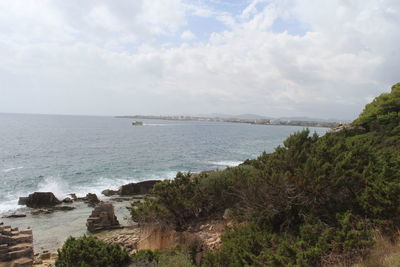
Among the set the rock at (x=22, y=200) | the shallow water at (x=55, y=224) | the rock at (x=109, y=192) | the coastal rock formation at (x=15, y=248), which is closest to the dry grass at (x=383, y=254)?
the shallow water at (x=55, y=224)

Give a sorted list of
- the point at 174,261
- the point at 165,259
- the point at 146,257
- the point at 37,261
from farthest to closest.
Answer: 1. the point at 37,261
2. the point at 146,257
3. the point at 165,259
4. the point at 174,261

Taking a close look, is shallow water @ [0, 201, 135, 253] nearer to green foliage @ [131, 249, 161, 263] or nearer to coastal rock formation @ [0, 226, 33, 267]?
coastal rock formation @ [0, 226, 33, 267]

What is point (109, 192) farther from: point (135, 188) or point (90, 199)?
point (135, 188)

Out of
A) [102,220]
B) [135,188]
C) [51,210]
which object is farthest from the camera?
[135,188]

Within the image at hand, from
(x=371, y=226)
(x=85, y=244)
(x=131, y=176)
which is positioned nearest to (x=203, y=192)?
(x=85, y=244)

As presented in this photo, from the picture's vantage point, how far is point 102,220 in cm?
1784

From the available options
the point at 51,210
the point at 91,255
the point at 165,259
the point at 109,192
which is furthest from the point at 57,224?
the point at 165,259

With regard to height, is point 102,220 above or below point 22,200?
above

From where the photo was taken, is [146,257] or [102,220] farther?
[102,220]

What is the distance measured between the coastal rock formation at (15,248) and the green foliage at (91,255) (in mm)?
5903

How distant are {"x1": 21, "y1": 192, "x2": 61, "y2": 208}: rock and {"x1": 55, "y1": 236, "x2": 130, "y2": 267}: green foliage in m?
18.9

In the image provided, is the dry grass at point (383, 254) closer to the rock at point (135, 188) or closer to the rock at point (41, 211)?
the rock at point (41, 211)

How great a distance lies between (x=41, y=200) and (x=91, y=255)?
798 inches

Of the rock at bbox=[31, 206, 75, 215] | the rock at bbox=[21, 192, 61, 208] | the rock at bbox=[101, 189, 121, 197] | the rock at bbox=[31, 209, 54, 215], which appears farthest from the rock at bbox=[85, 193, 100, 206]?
the rock at bbox=[31, 209, 54, 215]
